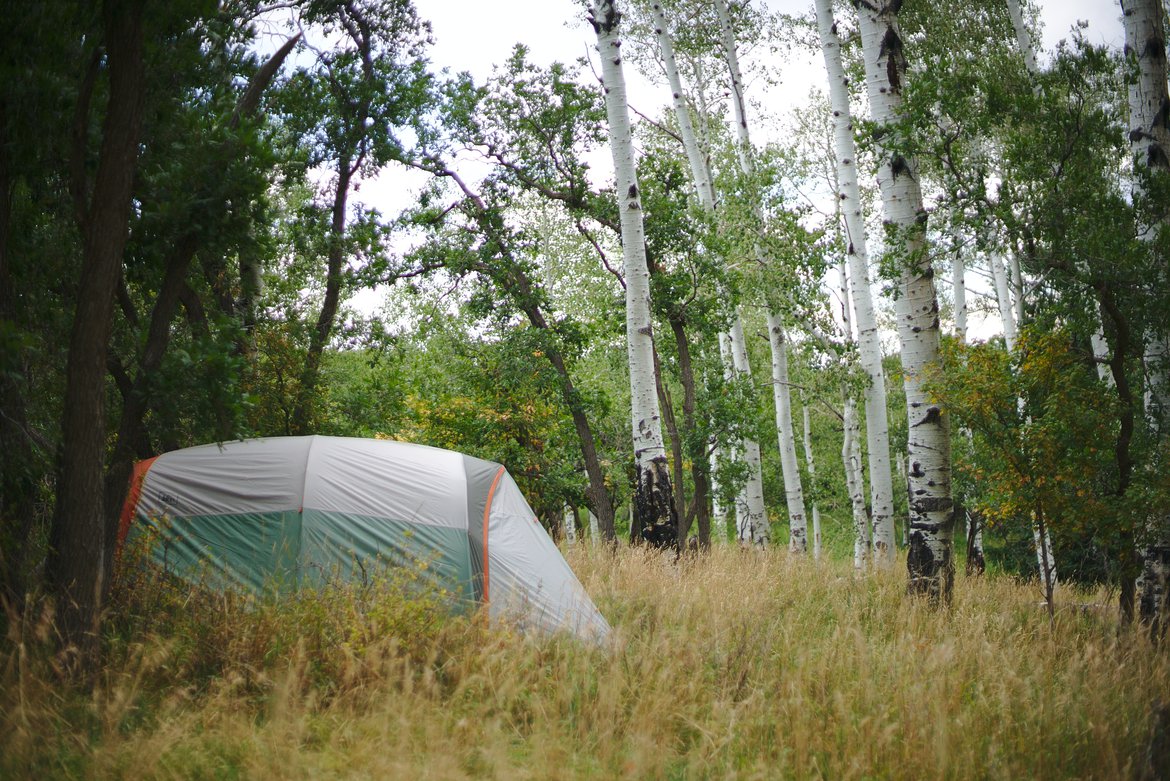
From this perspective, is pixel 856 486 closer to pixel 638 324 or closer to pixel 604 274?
pixel 638 324

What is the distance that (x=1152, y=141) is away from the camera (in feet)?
26.5

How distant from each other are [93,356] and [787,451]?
1370 centimetres

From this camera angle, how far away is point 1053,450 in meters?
7.84

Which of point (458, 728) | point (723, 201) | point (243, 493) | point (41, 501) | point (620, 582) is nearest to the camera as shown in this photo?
point (458, 728)

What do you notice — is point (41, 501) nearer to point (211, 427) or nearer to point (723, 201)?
point (211, 427)

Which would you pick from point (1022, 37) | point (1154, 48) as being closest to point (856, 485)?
point (1022, 37)

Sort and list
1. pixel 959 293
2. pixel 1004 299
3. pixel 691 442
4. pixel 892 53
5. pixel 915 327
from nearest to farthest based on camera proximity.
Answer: pixel 915 327 → pixel 892 53 → pixel 691 442 → pixel 1004 299 → pixel 959 293

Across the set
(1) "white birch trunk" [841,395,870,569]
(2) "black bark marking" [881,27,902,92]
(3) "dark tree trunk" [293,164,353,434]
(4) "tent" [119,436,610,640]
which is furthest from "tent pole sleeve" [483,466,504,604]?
(1) "white birch trunk" [841,395,870,569]

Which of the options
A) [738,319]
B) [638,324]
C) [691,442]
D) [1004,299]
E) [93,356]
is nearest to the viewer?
[93,356]

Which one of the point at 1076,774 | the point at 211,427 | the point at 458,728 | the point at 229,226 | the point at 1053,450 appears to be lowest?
the point at 1076,774

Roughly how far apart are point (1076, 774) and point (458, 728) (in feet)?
10.6

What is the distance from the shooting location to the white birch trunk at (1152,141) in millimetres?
7816

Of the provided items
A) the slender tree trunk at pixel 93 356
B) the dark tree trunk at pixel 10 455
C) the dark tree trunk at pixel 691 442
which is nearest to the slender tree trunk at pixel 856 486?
the dark tree trunk at pixel 691 442

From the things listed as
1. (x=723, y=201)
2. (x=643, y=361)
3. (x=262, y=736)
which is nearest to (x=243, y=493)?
(x=262, y=736)
